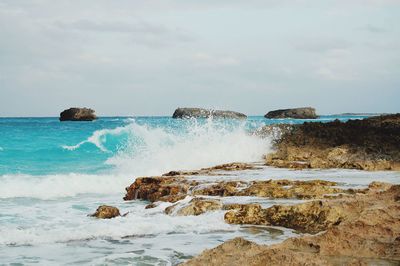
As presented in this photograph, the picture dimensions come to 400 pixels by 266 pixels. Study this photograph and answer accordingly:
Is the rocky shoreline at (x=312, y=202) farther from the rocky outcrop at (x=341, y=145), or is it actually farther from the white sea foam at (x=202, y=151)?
the white sea foam at (x=202, y=151)

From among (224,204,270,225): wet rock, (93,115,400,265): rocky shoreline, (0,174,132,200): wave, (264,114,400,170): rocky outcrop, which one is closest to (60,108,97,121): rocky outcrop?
(264,114,400,170): rocky outcrop

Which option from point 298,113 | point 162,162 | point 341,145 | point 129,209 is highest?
point 298,113

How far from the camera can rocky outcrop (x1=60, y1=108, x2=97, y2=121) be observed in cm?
7862

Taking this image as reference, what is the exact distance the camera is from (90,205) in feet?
32.7

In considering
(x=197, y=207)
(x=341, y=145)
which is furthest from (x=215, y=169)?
(x=341, y=145)

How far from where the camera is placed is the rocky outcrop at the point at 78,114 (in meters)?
78.6

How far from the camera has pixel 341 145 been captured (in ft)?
47.4

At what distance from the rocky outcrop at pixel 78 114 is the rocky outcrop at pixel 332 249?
253 feet

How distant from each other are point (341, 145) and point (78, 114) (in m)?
68.6

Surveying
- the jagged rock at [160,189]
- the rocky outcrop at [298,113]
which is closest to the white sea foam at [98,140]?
the jagged rock at [160,189]

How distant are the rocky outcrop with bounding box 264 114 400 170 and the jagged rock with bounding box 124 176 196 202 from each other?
3232 mm

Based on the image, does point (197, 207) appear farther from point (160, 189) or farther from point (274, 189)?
point (160, 189)

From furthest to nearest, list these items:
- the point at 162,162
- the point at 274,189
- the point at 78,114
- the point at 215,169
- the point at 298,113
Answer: the point at 298,113, the point at 78,114, the point at 162,162, the point at 215,169, the point at 274,189

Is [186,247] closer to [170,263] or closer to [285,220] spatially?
[170,263]
